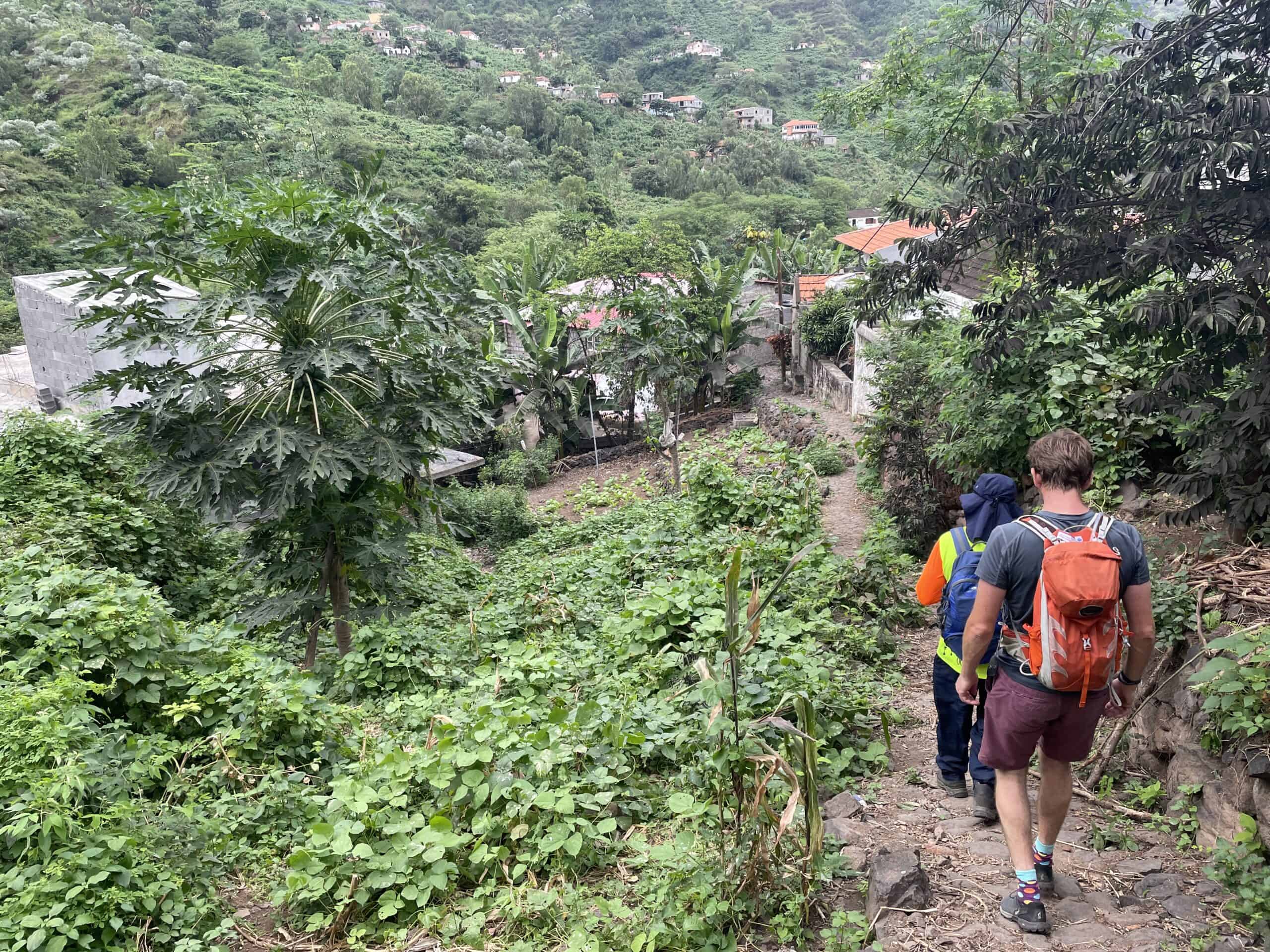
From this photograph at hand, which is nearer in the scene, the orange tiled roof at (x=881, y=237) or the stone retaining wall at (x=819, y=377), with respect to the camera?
the stone retaining wall at (x=819, y=377)

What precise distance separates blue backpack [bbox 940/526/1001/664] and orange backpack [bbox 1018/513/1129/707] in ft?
2.73

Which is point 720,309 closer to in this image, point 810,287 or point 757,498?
point 810,287

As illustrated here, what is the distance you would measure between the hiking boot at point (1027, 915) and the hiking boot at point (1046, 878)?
15 cm

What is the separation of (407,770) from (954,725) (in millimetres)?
2456

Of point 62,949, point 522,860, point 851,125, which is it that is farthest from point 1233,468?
point 851,125

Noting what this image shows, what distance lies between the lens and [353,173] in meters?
6.47

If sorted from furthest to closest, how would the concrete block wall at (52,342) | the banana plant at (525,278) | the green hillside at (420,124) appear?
the green hillside at (420,124)
the banana plant at (525,278)
the concrete block wall at (52,342)

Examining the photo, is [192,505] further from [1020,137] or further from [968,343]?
[968,343]

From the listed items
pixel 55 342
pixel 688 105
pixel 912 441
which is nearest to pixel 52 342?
pixel 55 342

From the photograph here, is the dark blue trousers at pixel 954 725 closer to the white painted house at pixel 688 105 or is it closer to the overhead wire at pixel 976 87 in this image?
the overhead wire at pixel 976 87

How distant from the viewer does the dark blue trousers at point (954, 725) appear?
142 inches

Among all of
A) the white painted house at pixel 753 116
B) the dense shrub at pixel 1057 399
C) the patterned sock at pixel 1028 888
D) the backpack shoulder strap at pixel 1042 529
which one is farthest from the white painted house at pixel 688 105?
the patterned sock at pixel 1028 888

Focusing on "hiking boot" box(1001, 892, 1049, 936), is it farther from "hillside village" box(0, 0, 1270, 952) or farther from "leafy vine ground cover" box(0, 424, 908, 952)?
"leafy vine ground cover" box(0, 424, 908, 952)

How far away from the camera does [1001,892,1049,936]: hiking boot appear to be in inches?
103
